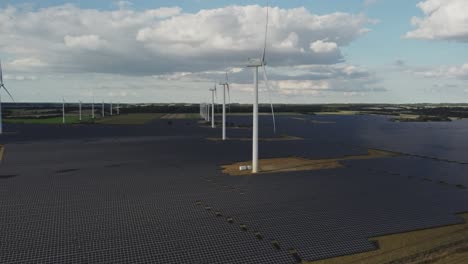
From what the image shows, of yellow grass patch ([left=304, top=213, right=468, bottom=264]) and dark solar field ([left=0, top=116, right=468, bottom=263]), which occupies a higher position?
dark solar field ([left=0, top=116, right=468, bottom=263])

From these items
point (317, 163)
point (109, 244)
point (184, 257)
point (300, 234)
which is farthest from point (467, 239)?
point (317, 163)

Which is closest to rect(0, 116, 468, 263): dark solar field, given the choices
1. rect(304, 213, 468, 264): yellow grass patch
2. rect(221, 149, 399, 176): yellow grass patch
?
rect(304, 213, 468, 264): yellow grass patch

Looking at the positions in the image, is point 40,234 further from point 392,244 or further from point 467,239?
point 467,239

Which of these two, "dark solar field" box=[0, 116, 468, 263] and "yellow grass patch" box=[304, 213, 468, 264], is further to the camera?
"dark solar field" box=[0, 116, 468, 263]

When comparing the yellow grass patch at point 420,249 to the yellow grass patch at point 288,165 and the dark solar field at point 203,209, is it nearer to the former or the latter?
the dark solar field at point 203,209

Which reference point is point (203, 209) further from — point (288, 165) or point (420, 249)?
point (288, 165)

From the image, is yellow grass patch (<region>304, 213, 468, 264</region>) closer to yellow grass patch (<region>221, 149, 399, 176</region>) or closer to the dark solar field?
the dark solar field
